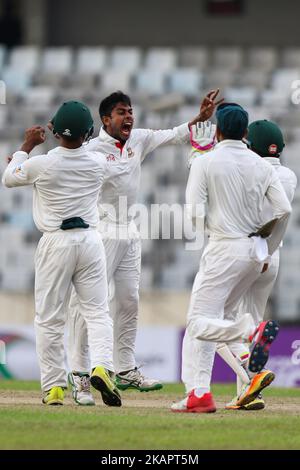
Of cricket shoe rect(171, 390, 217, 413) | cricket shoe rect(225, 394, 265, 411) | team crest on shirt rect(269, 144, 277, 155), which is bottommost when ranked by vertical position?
cricket shoe rect(225, 394, 265, 411)

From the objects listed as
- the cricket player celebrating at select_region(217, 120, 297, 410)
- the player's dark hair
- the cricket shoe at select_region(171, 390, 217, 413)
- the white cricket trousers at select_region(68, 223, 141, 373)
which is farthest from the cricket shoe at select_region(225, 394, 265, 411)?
the player's dark hair

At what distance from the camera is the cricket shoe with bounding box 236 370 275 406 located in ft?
29.2

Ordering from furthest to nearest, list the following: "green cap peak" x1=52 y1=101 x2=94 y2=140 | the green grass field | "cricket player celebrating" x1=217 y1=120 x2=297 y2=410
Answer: "cricket player celebrating" x1=217 y1=120 x2=297 y2=410
"green cap peak" x1=52 y1=101 x2=94 y2=140
the green grass field

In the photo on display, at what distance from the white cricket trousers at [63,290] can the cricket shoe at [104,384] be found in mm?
304

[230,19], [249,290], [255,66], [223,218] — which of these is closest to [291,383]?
[249,290]

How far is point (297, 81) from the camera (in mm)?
22938

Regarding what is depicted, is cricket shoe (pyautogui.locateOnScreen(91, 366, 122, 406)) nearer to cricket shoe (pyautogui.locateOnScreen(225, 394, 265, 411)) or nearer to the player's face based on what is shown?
cricket shoe (pyautogui.locateOnScreen(225, 394, 265, 411))


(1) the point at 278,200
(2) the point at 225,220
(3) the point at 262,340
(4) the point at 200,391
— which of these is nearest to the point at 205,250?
(2) the point at 225,220

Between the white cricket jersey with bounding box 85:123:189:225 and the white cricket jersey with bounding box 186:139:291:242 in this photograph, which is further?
the white cricket jersey with bounding box 85:123:189:225

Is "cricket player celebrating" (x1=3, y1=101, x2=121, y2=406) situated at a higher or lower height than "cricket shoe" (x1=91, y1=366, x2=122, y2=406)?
higher

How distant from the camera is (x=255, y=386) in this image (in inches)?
353

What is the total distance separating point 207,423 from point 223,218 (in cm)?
149

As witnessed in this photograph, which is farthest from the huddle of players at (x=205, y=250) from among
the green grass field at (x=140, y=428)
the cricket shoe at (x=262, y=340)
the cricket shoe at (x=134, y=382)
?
the cricket shoe at (x=134, y=382)

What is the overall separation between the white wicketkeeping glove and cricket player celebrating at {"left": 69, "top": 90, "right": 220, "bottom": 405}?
0.26m
